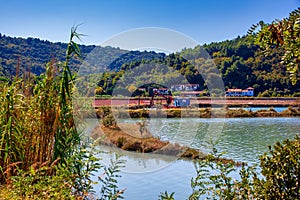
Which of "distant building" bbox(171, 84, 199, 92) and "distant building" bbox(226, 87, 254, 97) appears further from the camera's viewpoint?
"distant building" bbox(226, 87, 254, 97)

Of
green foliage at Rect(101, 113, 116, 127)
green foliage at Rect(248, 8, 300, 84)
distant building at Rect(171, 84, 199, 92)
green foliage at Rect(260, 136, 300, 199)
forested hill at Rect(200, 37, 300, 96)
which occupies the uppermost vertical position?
forested hill at Rect(200, 37, 300, 96)

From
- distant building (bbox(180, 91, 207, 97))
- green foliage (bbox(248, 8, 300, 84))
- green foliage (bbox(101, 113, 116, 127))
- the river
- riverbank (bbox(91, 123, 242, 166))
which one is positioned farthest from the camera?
distant building (bbox(180, 91, 207, 97))

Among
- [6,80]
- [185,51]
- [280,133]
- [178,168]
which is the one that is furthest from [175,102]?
[6,80]

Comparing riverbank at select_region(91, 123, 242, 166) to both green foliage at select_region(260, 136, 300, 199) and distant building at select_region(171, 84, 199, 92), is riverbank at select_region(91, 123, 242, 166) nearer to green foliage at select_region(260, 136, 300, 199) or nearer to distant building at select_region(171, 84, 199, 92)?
green foliage at select_region(260, 136, 300, 199)

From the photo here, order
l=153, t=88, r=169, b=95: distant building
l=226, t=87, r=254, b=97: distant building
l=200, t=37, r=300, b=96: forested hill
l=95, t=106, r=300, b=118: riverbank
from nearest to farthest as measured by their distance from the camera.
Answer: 1. l=153, t=88, r=169, b=95: distant building
2. l=95, t=106, r=300, b=118: riverbank
3. l=200, t=37, r=300, b=96: forested hill
4. l=226, t=87, r=254, b=97: distant building

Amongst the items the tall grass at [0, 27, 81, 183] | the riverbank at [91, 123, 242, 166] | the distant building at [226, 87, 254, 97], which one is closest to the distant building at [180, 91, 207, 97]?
the distant building at [226, 87, 254, 97]

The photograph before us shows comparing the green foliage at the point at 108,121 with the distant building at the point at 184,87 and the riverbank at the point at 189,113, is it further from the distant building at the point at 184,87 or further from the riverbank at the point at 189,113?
the distant building at the point at 184,87

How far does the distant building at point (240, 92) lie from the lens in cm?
2741

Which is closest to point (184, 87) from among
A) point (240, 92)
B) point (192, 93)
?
point (192, 93)

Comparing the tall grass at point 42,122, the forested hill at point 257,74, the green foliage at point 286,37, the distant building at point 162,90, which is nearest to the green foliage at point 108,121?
the distant building at point 162,90

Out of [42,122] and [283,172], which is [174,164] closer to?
[42,122]

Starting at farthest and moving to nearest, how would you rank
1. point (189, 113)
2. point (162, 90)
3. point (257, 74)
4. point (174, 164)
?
1. point (257, 74)
2. point (189, 113)
3. point (162, 90)
4. point (174, 164)

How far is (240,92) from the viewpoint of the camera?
90.8 ft

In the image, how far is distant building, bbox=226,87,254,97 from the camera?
27.4 m
